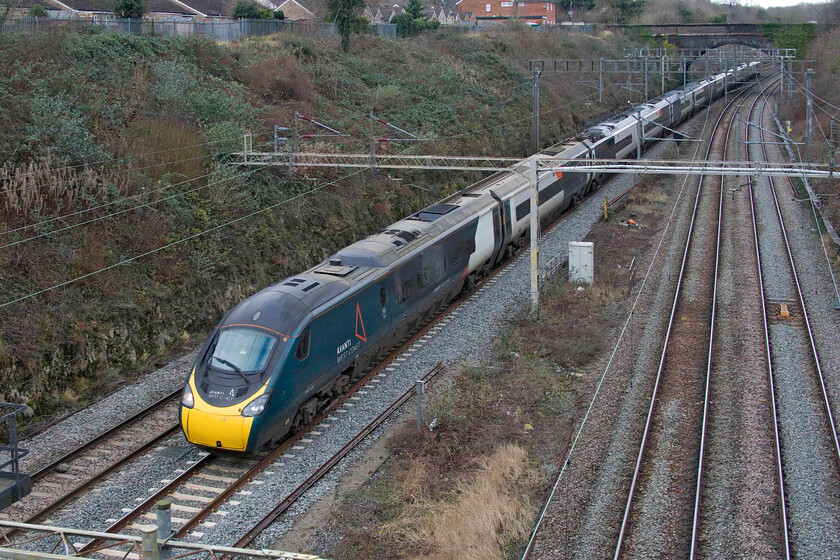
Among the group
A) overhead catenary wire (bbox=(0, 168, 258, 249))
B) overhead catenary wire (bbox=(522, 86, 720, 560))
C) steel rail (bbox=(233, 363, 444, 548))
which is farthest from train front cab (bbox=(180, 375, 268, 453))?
overhead catenary wire (bbox=(0, 168, 258, 249))

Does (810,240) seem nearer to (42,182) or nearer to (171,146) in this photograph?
(171,146)

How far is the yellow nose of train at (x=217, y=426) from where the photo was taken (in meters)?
13.0

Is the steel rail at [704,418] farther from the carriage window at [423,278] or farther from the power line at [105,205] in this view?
the power line at [105,205]

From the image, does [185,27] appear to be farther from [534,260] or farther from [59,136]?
[534,260]

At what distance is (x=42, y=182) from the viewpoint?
1930cm

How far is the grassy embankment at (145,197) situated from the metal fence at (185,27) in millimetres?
1426

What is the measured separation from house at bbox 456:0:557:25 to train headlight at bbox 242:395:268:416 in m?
78.9

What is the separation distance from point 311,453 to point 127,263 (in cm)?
832

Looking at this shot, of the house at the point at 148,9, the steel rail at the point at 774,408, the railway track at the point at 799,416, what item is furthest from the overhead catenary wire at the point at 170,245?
the railway track at the point at 799,416

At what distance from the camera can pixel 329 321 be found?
14.9 m

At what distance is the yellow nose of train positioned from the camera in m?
13.0

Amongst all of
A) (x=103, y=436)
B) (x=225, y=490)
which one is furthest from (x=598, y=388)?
(x=103, y=436)

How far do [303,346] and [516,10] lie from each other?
8061cm

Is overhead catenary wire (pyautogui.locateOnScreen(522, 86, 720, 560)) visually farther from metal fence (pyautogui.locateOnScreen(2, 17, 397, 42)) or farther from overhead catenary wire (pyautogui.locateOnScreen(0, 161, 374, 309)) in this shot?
metal fence (pyautogui.locateOnScreen(2, 17, 397, 42))
